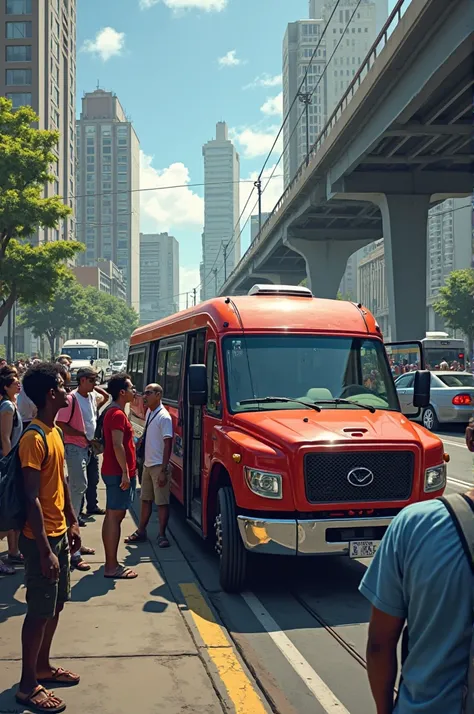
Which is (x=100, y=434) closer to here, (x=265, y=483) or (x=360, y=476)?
(x=265, y=483)

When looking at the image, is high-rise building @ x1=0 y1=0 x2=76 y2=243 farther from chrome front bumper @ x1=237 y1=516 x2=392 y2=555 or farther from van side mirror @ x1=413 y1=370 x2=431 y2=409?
chrome front bumper @ x1=237 y1=516 x2=392 y2=555

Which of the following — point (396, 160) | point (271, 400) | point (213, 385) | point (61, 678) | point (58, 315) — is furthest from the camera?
point (58, 315)

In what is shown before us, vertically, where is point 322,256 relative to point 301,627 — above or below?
above

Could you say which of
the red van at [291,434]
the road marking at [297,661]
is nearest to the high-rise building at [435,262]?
the red van at [291,434]

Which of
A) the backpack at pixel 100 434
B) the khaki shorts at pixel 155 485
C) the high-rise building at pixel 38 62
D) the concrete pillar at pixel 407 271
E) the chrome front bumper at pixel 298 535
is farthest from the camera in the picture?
the high-rise building at pixel 38 62

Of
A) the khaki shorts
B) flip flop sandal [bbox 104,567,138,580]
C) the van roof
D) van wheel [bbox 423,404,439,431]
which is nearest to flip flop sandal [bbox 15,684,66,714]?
flip flop sandal [bbox 104,567,138,580]

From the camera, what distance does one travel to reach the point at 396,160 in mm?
30094

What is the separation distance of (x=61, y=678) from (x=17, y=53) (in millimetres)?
92274

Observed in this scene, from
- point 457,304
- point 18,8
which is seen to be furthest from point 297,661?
point 18,8

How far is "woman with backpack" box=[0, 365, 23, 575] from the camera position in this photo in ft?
23.4

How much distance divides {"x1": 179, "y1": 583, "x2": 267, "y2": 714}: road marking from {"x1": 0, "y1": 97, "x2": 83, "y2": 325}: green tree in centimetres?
2699

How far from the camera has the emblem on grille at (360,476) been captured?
19.7ft

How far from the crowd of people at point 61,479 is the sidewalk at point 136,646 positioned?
0.19m

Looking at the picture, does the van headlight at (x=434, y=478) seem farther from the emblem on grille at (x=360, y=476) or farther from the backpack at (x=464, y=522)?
the backpack at (x=464, y=522)
